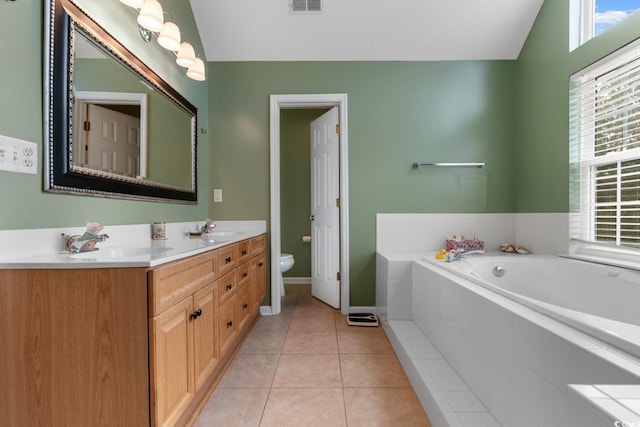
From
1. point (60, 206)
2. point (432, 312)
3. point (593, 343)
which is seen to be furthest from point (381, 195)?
point (60, 206)

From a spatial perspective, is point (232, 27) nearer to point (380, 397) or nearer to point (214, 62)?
point (214, 62)

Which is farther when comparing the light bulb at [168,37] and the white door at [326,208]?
the white door at [326,208]

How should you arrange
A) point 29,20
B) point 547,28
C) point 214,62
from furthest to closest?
point 214,62 → point 547,28 → point 29,20

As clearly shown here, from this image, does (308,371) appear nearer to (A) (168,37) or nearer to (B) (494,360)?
(B) (494,360)

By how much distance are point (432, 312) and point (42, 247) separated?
6.43ft

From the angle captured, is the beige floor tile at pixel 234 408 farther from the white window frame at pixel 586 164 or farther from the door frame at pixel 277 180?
the white window frame at pixel 586 164

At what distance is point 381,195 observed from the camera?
2.71 meters

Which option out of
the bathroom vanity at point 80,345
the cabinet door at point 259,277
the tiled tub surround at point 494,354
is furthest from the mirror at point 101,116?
the tiled tub surround at point 494,354

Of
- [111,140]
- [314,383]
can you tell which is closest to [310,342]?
[314,383]

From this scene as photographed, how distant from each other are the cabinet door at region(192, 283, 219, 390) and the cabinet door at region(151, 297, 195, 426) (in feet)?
0.16

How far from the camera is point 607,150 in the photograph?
6.26 ft

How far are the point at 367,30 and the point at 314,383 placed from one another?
2688 millimetres

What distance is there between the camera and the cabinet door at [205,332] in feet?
4.18

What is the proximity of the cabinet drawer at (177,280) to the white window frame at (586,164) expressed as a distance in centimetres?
238
